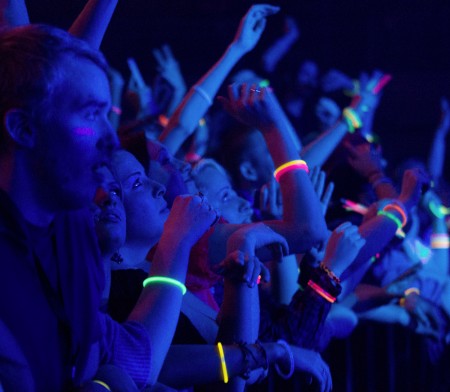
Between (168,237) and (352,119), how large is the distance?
2.21 metres

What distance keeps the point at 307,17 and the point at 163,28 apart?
6.30 feet

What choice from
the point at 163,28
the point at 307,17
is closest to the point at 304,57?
the point at 307,17

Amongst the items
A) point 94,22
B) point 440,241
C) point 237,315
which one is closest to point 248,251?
point 237,315

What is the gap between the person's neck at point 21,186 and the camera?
1.25 m

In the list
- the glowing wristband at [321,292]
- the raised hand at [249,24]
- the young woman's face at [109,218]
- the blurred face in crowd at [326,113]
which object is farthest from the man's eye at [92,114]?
the blurred face in crowd at [326,113]

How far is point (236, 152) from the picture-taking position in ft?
12.0

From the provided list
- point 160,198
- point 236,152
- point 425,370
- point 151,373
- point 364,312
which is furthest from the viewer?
point 425,370

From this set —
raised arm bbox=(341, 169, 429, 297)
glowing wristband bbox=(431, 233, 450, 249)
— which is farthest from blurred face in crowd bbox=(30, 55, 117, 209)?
glowing wristband bbox=(431, 233, 450, 249)

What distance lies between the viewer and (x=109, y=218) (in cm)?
175

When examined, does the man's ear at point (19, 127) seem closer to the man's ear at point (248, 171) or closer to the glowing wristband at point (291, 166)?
the glowing wristband at point (291, 166)

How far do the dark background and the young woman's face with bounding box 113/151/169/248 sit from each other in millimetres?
5169

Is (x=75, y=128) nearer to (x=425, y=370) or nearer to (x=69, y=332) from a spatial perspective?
(x=69, y=332)

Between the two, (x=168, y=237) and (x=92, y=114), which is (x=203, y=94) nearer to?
(x=168, y=237)

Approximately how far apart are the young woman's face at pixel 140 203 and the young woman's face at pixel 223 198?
0.69 m
